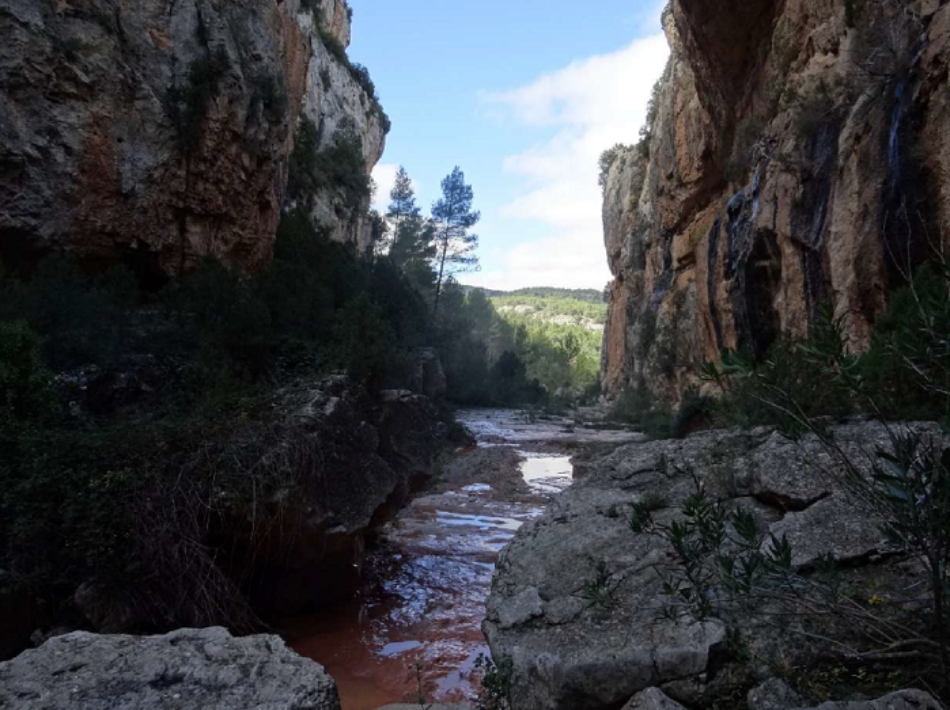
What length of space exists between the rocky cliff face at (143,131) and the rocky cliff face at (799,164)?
33.3ft

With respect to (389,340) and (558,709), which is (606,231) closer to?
(389,340)

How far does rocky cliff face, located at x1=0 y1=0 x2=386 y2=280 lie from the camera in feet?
30.6

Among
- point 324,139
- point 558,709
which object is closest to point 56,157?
point 558,709

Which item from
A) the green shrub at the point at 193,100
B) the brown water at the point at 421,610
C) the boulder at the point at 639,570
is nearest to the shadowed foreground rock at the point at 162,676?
the brown water at the point at 421,610

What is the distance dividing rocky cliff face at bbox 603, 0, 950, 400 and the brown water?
4305 millimetres

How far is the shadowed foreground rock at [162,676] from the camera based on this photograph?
259 cm

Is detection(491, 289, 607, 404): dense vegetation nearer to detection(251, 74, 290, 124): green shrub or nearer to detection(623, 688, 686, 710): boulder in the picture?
detection(251, 74, 290, 124): green shrub

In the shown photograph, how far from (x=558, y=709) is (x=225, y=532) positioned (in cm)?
411

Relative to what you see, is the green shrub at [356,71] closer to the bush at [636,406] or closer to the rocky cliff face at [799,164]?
the rocky cliff face at [799,164]

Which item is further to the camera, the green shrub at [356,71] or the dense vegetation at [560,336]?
the dense vegetation at [560,336]

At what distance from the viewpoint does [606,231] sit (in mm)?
46594

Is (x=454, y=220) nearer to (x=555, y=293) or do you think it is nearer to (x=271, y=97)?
(x=271, y=97)

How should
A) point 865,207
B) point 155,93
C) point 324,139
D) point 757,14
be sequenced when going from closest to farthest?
point 865,207 < point 155,93 < point 757,14 < point 324,139

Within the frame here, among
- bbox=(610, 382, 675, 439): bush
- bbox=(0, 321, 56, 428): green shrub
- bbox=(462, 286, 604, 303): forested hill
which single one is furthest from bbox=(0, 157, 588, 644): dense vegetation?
bbox=(462, 286, 604, 303): forested hill
